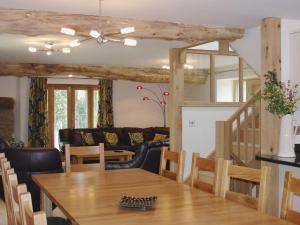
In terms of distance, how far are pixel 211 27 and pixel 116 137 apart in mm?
6029

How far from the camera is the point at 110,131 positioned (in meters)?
10.8

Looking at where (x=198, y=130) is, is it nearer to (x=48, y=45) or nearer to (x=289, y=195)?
(x=48, y=45)

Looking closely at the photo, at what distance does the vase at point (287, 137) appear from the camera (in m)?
4.20

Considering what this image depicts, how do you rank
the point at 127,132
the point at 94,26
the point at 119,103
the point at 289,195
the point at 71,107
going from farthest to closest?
the point at 119,103, the point at 71,107, the point at 127,132, the point at 94,26, the point at 289,195

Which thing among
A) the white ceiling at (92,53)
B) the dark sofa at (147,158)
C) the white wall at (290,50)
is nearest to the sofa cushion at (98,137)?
the white ceiling at (92,53)

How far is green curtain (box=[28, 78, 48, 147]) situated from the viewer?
1059 cm

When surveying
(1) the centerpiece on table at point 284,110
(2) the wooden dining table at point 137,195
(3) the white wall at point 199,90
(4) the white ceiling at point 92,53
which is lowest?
(2) the wooden dining table at point 137,195

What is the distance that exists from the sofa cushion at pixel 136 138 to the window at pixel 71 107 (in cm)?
137

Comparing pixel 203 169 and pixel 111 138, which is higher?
pixel 203 169

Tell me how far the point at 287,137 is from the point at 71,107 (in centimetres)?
793

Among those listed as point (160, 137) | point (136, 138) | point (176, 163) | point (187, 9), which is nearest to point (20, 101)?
point (136, 138)

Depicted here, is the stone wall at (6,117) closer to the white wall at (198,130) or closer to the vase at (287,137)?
the white wall at (198,130)

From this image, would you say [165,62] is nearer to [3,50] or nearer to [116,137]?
[116,137]

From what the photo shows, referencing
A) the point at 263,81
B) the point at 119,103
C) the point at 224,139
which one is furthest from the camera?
the point at 119,103
